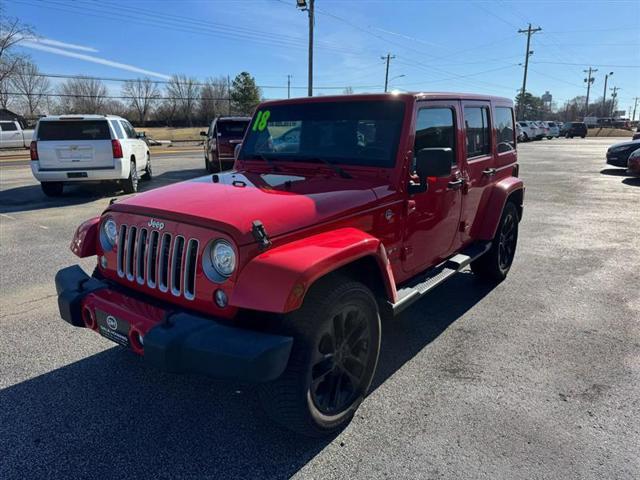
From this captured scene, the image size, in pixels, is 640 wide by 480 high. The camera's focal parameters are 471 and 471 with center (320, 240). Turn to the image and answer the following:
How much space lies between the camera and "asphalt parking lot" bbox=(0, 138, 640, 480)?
254 centimetres

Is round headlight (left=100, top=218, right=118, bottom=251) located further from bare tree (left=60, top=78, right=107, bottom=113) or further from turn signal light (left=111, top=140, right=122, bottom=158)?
bare tree (left=60, top=78, right=107, bottom=113)

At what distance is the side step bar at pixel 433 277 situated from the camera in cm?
330

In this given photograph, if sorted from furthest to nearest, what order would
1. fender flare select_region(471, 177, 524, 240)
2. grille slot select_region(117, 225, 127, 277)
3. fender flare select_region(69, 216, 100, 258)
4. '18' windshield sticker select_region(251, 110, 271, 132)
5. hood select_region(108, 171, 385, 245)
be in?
fender flare select_region(471, 177, 524, 240), '18' windshield sticker select_region(251, 110, 271, 132), fender flare select_region(69, 216, 100, 258), grille slot select_region(117, 225, 127, 277), hood select_region(108, 171, 385, 245)

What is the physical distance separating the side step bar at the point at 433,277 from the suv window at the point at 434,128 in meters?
0.92

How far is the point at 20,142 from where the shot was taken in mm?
29672

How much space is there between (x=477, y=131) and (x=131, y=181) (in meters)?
9.00

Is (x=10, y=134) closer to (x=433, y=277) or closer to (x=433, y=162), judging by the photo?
(x=433, y=277)

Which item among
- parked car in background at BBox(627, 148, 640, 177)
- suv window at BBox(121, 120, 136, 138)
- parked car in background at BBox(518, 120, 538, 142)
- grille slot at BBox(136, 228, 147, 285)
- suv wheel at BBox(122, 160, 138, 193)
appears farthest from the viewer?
parked car in background at BBox(518, 120, 538, 142)

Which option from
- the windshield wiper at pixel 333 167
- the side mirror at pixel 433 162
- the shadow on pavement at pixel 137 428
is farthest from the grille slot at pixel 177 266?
the side mirror at pixel 433 162

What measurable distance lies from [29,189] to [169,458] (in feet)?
40.3

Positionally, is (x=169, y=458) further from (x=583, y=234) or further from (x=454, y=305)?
(x=583, y=234)

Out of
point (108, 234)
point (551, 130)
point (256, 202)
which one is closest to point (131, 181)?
point (108, 234)

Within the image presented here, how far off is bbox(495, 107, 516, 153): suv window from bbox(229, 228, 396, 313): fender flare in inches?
132

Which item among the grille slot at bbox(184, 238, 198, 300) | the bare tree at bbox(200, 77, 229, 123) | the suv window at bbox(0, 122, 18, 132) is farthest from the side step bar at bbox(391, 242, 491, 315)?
the bare tree at bbox(200, 77, 229, 123)
